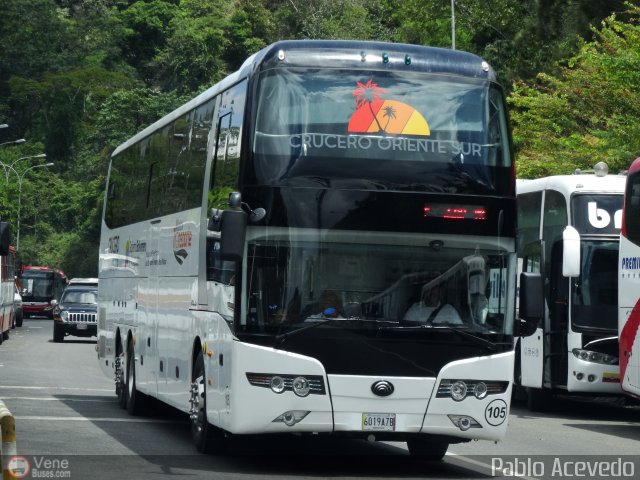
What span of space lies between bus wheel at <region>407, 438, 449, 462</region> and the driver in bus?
1938 millimetres

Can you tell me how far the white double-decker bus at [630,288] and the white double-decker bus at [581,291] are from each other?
1.18m

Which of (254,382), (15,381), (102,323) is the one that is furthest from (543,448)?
(15,381)

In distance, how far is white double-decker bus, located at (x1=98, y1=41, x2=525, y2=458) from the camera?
12781 mm

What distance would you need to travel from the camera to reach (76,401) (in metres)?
21.3

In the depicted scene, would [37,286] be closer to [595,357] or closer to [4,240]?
[4,240]

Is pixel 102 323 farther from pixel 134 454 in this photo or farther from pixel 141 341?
pixel 134 454

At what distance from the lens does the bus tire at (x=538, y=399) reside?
22578mm

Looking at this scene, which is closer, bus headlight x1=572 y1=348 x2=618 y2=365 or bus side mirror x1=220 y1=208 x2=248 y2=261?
bus side mirror x1=220 y1=208 x2=248 y2=261

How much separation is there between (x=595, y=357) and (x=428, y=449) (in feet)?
22.3

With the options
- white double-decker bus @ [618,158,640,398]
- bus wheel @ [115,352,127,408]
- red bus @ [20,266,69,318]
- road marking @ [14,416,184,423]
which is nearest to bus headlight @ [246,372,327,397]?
road marking @ [14,416,184,423]

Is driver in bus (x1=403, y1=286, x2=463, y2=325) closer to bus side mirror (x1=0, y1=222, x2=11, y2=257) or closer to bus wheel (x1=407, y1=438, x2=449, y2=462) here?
bus wheel (x1=407, y1=438, x2=449, y2=462)

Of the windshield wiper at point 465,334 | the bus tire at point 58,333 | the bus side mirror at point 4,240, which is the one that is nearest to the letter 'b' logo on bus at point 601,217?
the windshield wiper at point 465,334

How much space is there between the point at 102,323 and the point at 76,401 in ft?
7.64

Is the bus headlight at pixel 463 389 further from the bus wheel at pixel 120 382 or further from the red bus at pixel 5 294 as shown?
the red bus at pixel 5 294
